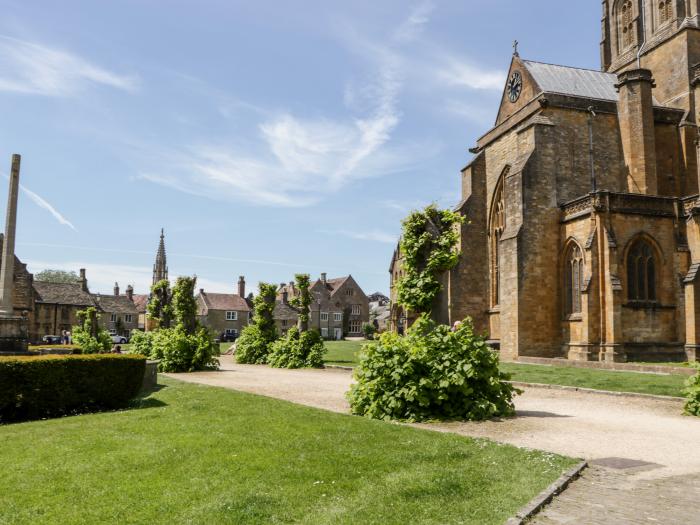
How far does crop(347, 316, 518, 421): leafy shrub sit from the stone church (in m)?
16.0

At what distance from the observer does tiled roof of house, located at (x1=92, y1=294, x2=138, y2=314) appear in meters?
77.9

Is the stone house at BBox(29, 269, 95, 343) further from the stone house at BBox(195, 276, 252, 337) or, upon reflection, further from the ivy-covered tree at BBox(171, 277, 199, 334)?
the ivy-covered tree at BBox(171, 277, 199, 334)

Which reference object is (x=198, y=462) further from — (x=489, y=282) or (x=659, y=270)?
(x=489, y=282)

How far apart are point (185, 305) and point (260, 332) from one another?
5.44 meters

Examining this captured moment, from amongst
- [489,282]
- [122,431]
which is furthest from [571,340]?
[122,431]

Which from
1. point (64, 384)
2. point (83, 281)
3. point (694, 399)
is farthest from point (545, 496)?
point (83, 281)

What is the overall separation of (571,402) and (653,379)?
230 inches

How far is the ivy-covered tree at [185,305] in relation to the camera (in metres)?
23.8

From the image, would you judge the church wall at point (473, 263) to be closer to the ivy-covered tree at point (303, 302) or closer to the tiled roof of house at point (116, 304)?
the ivy-covered tree at point (303, 302)

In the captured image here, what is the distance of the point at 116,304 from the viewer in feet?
262

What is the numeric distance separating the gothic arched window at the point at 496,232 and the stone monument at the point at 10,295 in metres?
24.4

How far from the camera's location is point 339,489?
19.0 ft

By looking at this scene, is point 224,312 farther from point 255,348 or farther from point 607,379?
point 607,379

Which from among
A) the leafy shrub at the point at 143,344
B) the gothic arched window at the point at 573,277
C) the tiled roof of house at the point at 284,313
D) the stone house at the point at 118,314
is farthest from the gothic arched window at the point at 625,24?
the stone house at the point at 118,314
